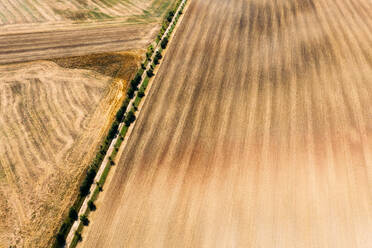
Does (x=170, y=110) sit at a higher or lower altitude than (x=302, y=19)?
lower

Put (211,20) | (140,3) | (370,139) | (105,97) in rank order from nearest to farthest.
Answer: (370,139), (105,97), (211,20), (140,3)

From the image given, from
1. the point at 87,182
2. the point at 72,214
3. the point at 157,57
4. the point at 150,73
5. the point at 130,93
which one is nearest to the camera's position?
the point at 72,214

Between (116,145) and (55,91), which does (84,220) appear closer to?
(116,145)

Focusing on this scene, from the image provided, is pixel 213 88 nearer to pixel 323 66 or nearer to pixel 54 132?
pixel 323 66

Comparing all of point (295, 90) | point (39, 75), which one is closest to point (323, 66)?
point (295, 90)

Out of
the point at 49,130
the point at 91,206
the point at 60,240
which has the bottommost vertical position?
the point at 60,240

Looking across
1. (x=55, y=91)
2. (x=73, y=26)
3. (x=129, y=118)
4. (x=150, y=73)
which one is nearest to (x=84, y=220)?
(x=129, y=118)

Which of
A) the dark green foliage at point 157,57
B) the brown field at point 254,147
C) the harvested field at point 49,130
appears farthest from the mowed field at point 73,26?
the brown field at point 254,147

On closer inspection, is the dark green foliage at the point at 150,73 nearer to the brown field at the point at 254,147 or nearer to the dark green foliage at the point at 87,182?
the brown field at the point at 254,147
